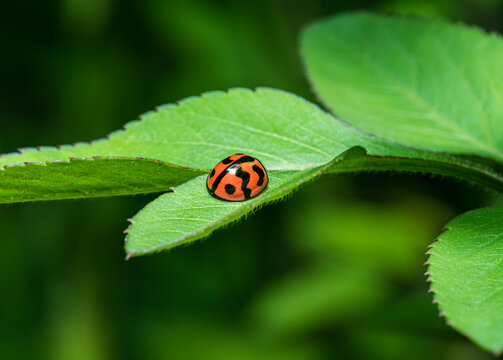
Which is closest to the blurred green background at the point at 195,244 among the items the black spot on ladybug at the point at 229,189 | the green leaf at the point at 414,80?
the green leaf at the point at 414,80

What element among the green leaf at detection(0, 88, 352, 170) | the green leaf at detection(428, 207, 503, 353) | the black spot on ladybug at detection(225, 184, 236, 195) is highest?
the green leaf at detection(0, 88, 352, 170)

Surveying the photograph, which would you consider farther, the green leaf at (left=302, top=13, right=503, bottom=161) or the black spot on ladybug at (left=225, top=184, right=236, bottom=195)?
the green leaf at (left=302, top=13, right=503, bottom=161)

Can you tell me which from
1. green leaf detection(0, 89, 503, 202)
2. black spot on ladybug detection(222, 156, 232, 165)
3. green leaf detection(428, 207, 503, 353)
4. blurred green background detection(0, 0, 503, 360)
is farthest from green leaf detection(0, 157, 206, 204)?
blurred green background detection(0, 0, 503, 360)

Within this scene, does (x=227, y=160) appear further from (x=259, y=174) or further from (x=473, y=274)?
(x=473, y=274)

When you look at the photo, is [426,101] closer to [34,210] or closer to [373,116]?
[373,116]

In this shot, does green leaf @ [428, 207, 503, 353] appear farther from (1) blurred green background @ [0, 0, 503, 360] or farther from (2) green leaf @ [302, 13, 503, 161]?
(1) blurred green background @ [0, 0, 503, 360]

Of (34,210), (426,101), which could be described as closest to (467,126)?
(426,101)

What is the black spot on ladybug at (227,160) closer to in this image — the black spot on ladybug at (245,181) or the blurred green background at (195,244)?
the black spot on ladybug at (245,181)
